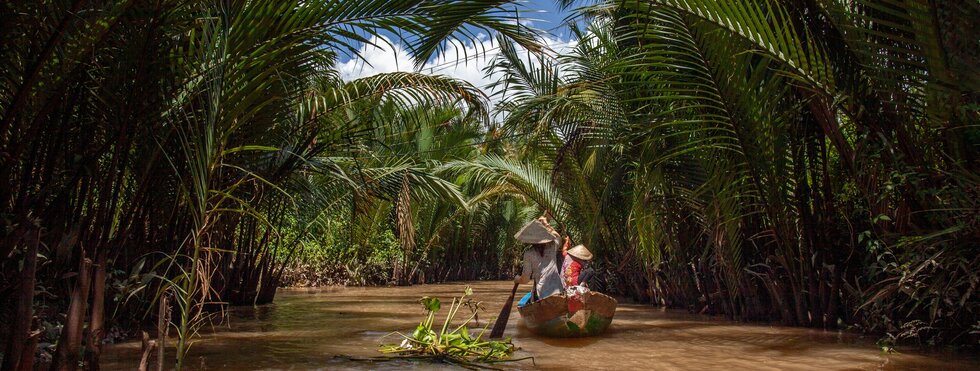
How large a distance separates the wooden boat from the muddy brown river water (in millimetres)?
118

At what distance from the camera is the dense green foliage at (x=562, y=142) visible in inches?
143

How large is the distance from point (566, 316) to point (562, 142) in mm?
5275

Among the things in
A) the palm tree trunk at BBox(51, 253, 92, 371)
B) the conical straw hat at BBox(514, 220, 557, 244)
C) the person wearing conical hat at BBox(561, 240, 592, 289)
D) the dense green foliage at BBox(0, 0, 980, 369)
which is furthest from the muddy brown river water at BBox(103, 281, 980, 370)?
the palm tree trunk at BBox(51, 253, 92, 371)

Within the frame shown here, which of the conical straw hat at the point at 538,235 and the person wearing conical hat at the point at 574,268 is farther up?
the conical straw hat at the point at 538,235

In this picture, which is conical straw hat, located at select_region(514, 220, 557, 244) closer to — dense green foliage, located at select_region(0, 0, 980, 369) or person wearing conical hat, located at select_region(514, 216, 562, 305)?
person wearing conical hat, located at select_region(514, 216, 562, 305)

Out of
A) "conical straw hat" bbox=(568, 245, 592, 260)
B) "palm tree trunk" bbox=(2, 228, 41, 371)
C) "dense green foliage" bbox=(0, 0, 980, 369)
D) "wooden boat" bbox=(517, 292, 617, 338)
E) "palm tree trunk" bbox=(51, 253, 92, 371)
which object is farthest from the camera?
"conical straw hat" bbox=(568, 245, 592, 260)

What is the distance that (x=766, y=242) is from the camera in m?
8.65

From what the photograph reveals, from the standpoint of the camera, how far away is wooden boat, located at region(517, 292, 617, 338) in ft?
25.9

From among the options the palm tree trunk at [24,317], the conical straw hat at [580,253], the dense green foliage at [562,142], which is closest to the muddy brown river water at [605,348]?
the dense green foliage at [562,142]

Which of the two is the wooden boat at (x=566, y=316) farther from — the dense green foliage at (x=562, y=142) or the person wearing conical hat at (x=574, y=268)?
the dense green foliage at (x=562, y=142)

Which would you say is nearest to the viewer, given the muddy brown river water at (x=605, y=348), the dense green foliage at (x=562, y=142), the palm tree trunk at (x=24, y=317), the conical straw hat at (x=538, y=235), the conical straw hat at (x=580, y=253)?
the palm tree trunk at (x=24, y=317)

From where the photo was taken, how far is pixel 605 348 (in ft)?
24.1

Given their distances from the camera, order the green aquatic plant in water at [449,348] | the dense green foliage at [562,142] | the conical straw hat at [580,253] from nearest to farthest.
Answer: the dense green foliage at [562,142]
the green aquatic plant in water at [449,348]
the conical straw hat at [580,253]

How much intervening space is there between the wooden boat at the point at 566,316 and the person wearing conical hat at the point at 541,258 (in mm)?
576
